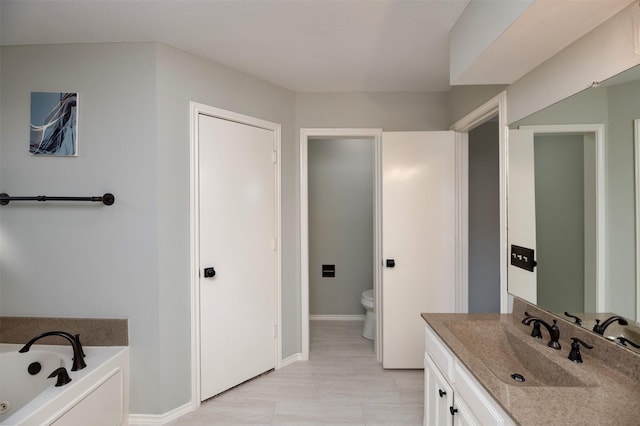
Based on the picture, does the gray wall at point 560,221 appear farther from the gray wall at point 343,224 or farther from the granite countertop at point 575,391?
the gray wall at point 343,224

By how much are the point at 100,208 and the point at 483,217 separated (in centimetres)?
341

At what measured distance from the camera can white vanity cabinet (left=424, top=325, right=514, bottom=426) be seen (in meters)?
1.00

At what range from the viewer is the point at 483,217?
313 cm

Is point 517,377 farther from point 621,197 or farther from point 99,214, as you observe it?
point 99,214

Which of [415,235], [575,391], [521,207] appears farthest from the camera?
[415,235]

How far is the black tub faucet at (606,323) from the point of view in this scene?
1.09 metres

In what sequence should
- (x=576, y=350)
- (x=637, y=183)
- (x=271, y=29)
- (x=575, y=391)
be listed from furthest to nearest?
(x=271, y=29) → (x=576, y=350) → (x=637, y=183) → (x=575, y=391)

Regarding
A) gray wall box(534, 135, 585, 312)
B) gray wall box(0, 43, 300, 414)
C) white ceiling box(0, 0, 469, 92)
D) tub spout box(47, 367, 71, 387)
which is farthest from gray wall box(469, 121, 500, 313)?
tub spout box(47, 367, 71, 387)

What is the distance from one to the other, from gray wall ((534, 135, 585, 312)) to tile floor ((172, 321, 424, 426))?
A: 1234 millimetres

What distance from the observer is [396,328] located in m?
2.53

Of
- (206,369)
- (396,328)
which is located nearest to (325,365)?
(396,328)

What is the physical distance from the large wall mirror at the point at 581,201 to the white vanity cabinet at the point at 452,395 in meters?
0.56

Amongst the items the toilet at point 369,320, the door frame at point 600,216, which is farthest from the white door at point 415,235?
the door frame at point 600,216

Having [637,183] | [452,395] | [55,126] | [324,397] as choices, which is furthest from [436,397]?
[55,126]
